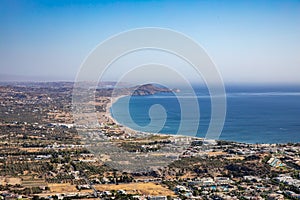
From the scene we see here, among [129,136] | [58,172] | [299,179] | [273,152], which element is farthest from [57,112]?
[299,179]

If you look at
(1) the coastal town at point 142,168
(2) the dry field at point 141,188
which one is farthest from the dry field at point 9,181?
(2) the dry field at point 141,188

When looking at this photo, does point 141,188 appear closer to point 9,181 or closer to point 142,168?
point 142,168

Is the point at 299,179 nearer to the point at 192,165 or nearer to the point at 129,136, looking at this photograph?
the point at 192,165

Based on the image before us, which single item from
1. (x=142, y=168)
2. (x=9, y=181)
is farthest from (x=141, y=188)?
(x=9, y=181)

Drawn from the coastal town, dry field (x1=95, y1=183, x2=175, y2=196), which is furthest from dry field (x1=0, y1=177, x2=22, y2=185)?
dry field (x1=95, y1=183, x2=175, y2=196)

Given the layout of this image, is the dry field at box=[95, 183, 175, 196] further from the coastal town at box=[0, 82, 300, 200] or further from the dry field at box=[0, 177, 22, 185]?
the dry field at box=[0, 177, 22, 185]

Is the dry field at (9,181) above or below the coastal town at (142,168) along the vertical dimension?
below

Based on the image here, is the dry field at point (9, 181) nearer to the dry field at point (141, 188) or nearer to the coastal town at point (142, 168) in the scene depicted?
the coastal town at point (142, 168)
